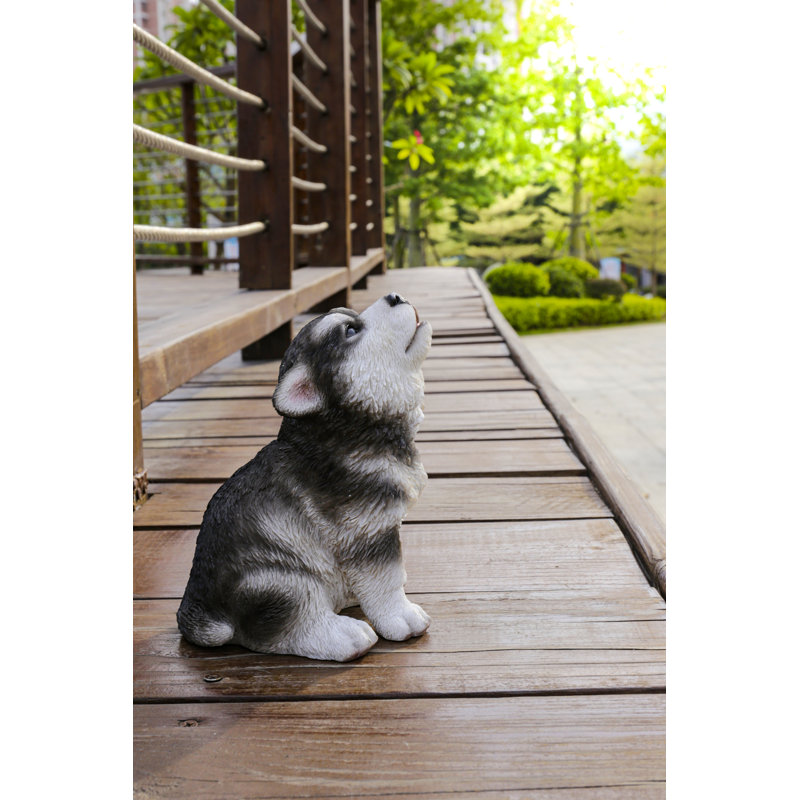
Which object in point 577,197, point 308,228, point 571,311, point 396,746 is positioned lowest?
point 396,746

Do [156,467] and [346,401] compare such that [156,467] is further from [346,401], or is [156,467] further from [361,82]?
[361,82]

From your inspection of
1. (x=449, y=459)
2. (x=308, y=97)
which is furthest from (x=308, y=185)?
(x=449, y=459)

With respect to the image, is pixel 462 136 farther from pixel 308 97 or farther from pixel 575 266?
pixel 308 97

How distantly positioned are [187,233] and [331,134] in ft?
6.79

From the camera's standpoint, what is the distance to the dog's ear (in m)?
0.92

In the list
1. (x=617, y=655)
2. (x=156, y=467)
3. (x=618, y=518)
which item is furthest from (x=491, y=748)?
(x=156, y=467)

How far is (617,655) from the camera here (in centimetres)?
96

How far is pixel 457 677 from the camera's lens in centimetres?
91

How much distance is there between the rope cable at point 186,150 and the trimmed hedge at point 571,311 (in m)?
8.46

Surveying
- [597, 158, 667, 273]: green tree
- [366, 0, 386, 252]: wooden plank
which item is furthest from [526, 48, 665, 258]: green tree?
[366, 0, 386, 252]: wooden plank

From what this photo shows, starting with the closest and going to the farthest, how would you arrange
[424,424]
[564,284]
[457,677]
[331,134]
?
1. [457,677]
2. [424,424]
3. [331,134]
4. [564,284]

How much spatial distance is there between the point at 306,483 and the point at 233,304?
150cm

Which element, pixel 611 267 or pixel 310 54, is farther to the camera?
pixel 611 267

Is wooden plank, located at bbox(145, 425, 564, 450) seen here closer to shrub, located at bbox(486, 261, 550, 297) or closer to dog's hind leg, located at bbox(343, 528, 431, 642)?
dog's hind leg, located at bbox(343, 528, 431, 642)
